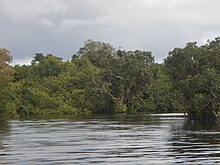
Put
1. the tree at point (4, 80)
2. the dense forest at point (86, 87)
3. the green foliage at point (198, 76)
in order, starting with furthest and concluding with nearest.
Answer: the dense forest at point (86, 87) → the tree at point (4, 80) → the green foliage at point (198, 76)

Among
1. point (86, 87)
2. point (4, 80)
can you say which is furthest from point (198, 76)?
point (86, 87)

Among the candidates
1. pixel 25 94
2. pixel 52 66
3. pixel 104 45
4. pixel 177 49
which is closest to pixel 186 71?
pixel 177 49

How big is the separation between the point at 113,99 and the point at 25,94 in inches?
646

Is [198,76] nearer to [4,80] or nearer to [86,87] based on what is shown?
[4,80]

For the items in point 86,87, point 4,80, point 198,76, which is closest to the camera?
point 198,76

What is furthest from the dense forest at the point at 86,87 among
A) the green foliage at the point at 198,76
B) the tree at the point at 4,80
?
the green foliage at the point at 198,76

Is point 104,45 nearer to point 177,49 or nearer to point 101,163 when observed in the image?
point 177,49

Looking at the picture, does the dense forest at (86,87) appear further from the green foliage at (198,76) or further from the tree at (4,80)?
the green foliage at (198,76)

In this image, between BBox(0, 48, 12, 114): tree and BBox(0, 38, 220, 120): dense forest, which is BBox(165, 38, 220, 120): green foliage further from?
BBox(0, 48, 12, 114): tree

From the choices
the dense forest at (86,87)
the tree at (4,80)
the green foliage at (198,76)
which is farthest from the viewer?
the dense forest at (86,87)

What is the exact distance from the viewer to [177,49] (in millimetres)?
61031

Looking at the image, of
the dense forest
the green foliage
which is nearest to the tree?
the dense forest

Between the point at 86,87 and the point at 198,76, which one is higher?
the point at 86,87

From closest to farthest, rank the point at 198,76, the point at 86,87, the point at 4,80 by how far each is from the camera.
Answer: the point at 198,76
the point at 4,80
the point at 86,87
